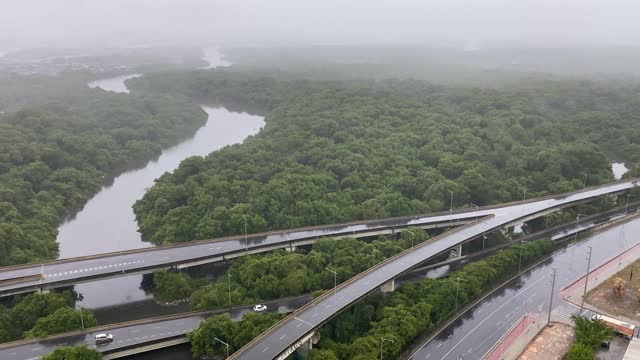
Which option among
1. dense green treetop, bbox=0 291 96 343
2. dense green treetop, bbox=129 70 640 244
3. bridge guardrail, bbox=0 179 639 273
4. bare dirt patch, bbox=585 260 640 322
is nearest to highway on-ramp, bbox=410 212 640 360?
bare dirt patch, bbox=585 260 640 322

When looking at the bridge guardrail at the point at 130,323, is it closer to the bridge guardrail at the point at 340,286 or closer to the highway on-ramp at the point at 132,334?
the highway on-ramp at the point at 132,334

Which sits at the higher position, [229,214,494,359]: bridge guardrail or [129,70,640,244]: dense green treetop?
[129,70,640,244]: dense green treetop

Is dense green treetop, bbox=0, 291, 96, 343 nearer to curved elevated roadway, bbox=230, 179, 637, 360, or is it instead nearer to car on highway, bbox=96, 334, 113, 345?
car on highway, bbox=96, 334, 113, 345

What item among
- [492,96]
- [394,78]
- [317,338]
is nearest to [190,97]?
[394,78]

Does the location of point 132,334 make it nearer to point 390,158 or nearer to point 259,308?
point 259,308

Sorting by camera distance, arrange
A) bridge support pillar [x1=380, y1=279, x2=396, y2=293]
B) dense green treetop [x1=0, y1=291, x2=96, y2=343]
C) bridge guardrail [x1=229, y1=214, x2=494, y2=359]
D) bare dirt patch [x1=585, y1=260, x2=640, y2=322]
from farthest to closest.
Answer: bridge support pillar [x1=380, y1=279, x2=396, y2=293]
bare dirt patch [x1=585, y1=260, x2=640, y2=322]
dense green treetop [x1=0, y1=291, x2=96, y2=343]
bridge guardrail [x1=229, y1=214, x2=494, y2=359]

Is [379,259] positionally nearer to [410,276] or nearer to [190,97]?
[410,276]

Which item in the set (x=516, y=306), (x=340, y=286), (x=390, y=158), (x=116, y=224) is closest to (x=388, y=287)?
(x=340, y=286)
